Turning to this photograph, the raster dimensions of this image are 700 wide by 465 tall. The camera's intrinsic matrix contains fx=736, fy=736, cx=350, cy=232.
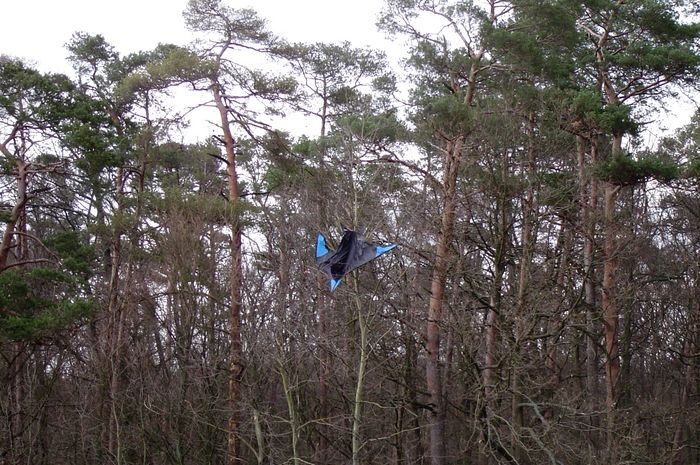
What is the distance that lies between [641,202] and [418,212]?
377 inches

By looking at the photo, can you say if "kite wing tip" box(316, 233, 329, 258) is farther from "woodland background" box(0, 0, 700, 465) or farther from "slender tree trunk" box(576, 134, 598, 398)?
"slender tree trunk" box(576, 134, 598, 398)

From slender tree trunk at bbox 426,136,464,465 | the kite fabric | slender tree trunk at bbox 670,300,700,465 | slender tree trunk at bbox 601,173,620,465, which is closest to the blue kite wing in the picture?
the kite fabric

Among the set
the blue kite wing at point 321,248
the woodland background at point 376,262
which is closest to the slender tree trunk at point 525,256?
the woodland background at point 376,262

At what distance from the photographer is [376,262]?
1603 centimetres

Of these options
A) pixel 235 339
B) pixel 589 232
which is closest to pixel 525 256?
pixel 589 232

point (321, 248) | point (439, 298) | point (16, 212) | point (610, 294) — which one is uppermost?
point (16, 212)

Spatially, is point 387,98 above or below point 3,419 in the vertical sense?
above

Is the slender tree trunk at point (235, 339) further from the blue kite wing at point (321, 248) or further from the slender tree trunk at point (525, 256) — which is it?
the slender tree trunk at point (525, 256)

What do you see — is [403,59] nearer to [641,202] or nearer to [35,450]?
[641,202]

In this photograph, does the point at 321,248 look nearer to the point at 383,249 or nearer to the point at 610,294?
the point at 383,249

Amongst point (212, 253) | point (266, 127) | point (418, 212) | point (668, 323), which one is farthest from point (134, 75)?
point (668, 323)

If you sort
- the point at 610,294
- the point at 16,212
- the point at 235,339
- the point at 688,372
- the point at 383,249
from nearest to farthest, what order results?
1. the point at 383,249
2. the point at 235,339
3. the point at 610,294
4. the point at 16,212
5. the point at 688,372

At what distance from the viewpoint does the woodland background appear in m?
13.1

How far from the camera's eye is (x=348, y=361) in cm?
1387
